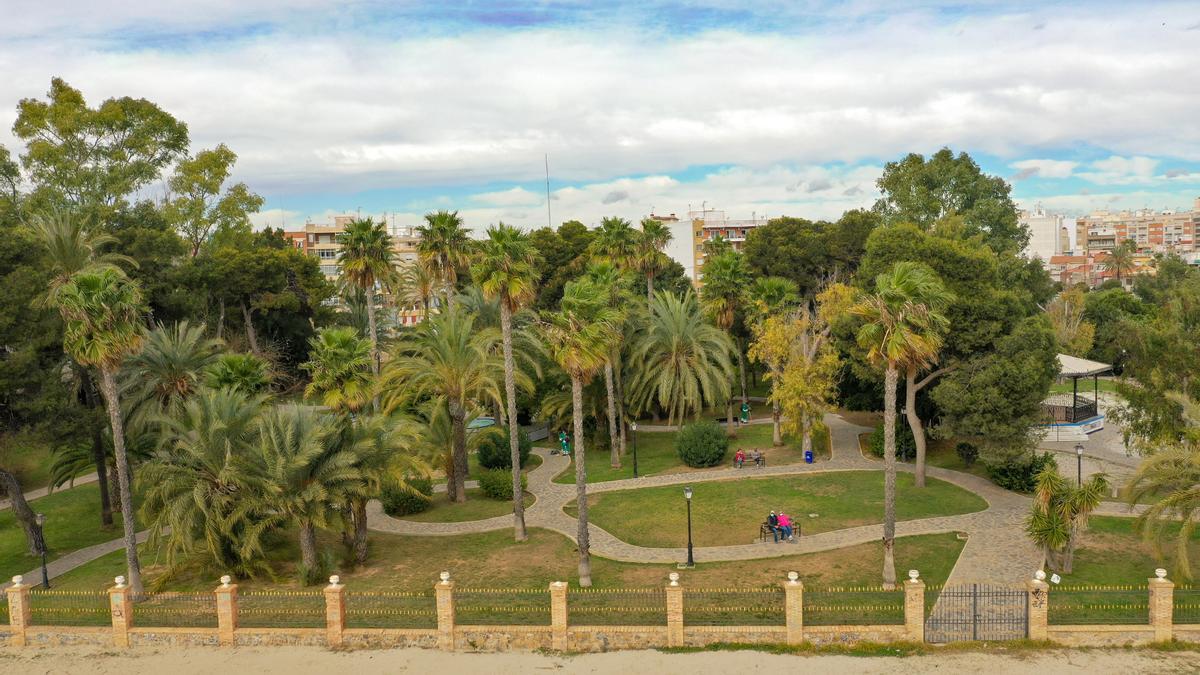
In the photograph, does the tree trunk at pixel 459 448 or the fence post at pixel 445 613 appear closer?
the fence post at pixel 445 613

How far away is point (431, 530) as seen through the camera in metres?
29.1

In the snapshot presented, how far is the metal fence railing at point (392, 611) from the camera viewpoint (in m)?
19.2

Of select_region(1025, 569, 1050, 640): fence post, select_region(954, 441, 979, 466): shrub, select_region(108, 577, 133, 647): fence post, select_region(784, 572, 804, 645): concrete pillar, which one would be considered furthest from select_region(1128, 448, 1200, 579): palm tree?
select_region(108, 577, 133, 647): fence post

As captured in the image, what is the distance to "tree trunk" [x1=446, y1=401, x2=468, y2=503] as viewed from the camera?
3189 centimetres

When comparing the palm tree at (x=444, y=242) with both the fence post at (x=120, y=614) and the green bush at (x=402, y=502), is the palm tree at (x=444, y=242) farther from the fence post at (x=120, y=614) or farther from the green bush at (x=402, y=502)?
the fence post at (x=120, y=614)

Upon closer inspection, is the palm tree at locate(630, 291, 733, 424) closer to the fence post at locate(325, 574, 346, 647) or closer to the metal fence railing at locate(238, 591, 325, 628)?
the metal fence railing at locate(238, 591, 325, 628)

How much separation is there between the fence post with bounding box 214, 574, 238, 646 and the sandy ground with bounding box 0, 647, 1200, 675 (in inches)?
12.9

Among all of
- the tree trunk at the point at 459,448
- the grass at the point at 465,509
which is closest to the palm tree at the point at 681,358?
the grass at the point at 465,509

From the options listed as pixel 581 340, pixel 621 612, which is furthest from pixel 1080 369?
pixel 621 612

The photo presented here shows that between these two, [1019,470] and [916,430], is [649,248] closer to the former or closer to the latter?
[916,430]

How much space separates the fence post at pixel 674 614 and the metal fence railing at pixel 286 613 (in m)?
8.23

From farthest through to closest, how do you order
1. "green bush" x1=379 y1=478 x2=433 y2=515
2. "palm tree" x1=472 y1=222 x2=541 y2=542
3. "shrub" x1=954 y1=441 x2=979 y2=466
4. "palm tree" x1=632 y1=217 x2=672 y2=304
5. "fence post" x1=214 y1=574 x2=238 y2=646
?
"palm tree" x1=632 y1=217 x2=672 y2=304
"shrub" x1=954 y1=441 x2=979 y2=466
"green bush" x1=379 y1=478 x2=433 y2=515
"palm tree" x1=472 y1=222 x2=541 y2=542
"fence post" x1=214 y1=574 x2=238 y2=646

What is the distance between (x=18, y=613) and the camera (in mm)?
19891

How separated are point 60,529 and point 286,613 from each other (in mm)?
17304
